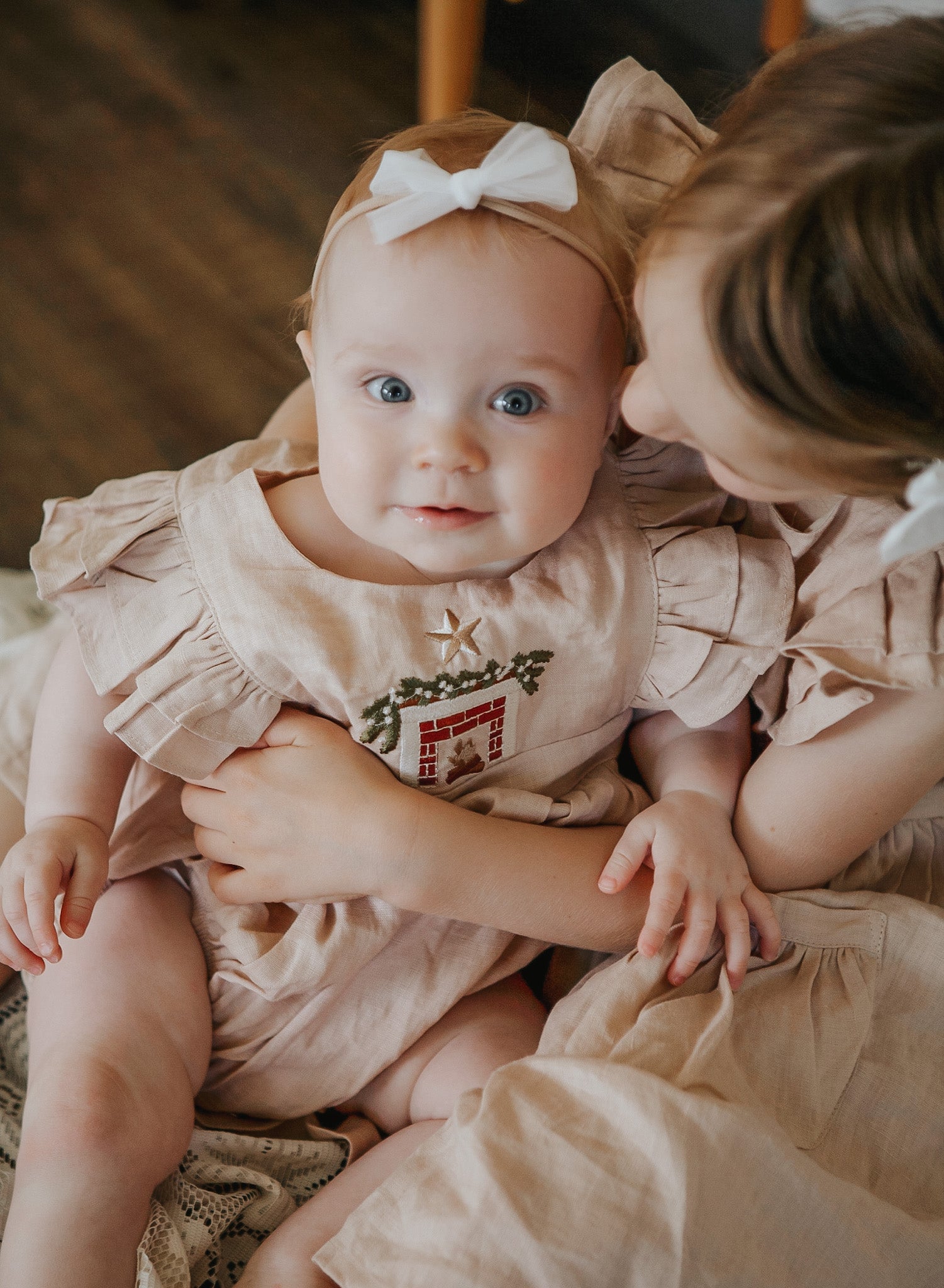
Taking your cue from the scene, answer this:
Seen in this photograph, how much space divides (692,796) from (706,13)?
2164mm

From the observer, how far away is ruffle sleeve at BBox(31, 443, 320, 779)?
32.5 inches

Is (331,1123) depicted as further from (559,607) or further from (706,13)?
(706,13)

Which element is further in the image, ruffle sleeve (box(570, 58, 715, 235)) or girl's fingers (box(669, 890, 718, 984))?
ruffle sleeve (box(570, 58, 715, 235))

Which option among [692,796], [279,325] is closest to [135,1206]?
[692,796]

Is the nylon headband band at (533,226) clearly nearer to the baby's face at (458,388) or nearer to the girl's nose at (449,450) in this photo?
the baby's face at (458,388)

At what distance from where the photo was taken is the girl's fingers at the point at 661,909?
2.64 feet

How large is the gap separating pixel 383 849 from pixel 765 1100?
32cm

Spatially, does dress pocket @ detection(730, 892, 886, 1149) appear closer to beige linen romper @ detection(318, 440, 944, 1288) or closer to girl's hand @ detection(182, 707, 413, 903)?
beige linen romper @ detection(318, 440, 944, 1288)

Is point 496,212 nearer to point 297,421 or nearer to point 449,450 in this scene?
point 449,450

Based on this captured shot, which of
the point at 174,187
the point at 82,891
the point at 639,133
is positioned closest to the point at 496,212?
the point at 639,133

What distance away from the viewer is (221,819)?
0.87m

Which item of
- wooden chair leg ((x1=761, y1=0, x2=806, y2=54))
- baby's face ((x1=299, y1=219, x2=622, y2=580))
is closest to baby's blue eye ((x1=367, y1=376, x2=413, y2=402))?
baby's face ((x1=299, y1=219, x2=622, y2=580))

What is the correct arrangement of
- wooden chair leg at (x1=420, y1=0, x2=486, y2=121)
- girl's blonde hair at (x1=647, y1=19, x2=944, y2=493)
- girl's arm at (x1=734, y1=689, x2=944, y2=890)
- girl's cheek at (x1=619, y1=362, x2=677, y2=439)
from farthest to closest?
1. wooden chair leg at (x1=420, y1=0, x2=486, y2=121)
2. girl's arm at (x1=734, y1=689, x2=944, y2=890)
3. girl's cheek at (x1=619, y1=362, x2=677, y2=439)
4. girl's blonde hair at (x1=647, y1=19, x2=944, y2=493)

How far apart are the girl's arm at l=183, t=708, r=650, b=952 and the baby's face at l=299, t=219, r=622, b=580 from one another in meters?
0.18
